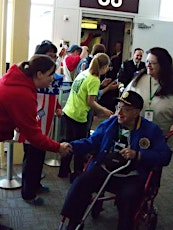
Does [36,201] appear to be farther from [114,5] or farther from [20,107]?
[114,5]

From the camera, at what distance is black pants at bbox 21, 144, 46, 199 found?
2.93 metres

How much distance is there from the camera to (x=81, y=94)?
330 centimetres

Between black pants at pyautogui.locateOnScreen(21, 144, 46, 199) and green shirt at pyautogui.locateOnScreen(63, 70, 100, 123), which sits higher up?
green shirt at pyautogui.locateOnScreen(63, 70, 100, 123)

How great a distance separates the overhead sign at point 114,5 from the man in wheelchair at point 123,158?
5.70 metres

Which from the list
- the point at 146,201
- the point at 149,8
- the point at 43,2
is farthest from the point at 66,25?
the point at 146,201

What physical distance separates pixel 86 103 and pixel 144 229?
50.5 inches

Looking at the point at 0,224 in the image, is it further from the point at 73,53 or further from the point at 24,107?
the point at 73,53

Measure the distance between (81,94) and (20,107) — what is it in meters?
1.17

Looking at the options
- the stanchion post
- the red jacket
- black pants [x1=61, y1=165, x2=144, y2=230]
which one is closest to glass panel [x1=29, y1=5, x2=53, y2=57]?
the stanchion post

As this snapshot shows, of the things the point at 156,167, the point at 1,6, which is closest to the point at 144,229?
the point at 156,167

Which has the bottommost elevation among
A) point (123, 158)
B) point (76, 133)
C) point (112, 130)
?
point (76, 133)

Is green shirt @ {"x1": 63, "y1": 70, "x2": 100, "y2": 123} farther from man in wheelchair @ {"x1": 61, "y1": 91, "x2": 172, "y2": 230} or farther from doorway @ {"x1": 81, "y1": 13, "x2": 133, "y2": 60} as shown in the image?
doorway @ {"x1": 81, "y1": 13, "x2": 133, "y2": 60}

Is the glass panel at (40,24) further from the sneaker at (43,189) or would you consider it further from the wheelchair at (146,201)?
the wheelchair at (146,201)

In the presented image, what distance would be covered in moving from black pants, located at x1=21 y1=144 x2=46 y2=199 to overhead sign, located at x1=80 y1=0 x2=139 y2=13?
5.41 m
